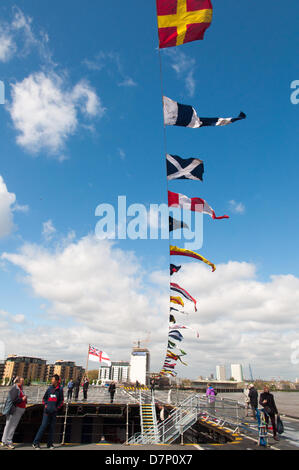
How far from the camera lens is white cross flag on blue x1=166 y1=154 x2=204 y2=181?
32.3 feet

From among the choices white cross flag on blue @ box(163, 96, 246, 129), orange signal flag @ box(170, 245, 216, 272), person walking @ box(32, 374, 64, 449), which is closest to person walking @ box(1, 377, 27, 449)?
person walking @ box(32, 374, 64, 449)

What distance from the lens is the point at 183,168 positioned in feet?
32.8

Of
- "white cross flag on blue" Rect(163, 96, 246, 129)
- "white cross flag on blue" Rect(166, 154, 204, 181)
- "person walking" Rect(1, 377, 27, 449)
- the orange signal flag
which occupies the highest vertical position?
"white cross flag on blue" Rect(163, 96, 246, 129)

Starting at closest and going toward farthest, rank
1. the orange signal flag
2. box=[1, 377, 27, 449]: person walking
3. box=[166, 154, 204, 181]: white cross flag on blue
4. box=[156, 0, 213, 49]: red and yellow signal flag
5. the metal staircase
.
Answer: box=[1, 377, 27, 449]: person walking
box=[156, 0, 213, 49]: red and yellow signal flag
box=[166, 154, 204, 181]: white cross flag on blue
the orange signal flag
the metal staircase

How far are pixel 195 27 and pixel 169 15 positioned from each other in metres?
0.86

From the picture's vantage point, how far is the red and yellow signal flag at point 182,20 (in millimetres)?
7598

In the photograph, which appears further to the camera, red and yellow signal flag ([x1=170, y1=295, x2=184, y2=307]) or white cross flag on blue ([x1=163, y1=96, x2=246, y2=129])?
red and yellow signal flag ([x1=170, y1=295, x2=184, y2=307])

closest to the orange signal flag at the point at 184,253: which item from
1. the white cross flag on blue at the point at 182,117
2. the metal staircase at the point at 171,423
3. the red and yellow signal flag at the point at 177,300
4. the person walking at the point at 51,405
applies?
the white cross flag on blue at the point at 182,117

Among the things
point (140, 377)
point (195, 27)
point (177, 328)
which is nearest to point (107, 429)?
point (177, 328)

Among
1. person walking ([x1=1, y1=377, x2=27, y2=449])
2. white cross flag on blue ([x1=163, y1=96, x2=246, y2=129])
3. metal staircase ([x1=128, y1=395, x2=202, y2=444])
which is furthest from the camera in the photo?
metal staircase ([x1=128, y1=395, x2=202, y2=444])

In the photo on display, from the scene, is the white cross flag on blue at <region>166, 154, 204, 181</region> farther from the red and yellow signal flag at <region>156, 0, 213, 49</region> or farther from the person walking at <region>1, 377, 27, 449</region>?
the person walking at <region>1, 377, 27, 449</region>

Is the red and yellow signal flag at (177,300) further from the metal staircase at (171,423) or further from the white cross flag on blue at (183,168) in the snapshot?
the white cross flag on blue at (183,168)

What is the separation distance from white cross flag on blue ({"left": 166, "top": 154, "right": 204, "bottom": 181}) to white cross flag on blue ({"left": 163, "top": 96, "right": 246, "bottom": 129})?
4.35ft
